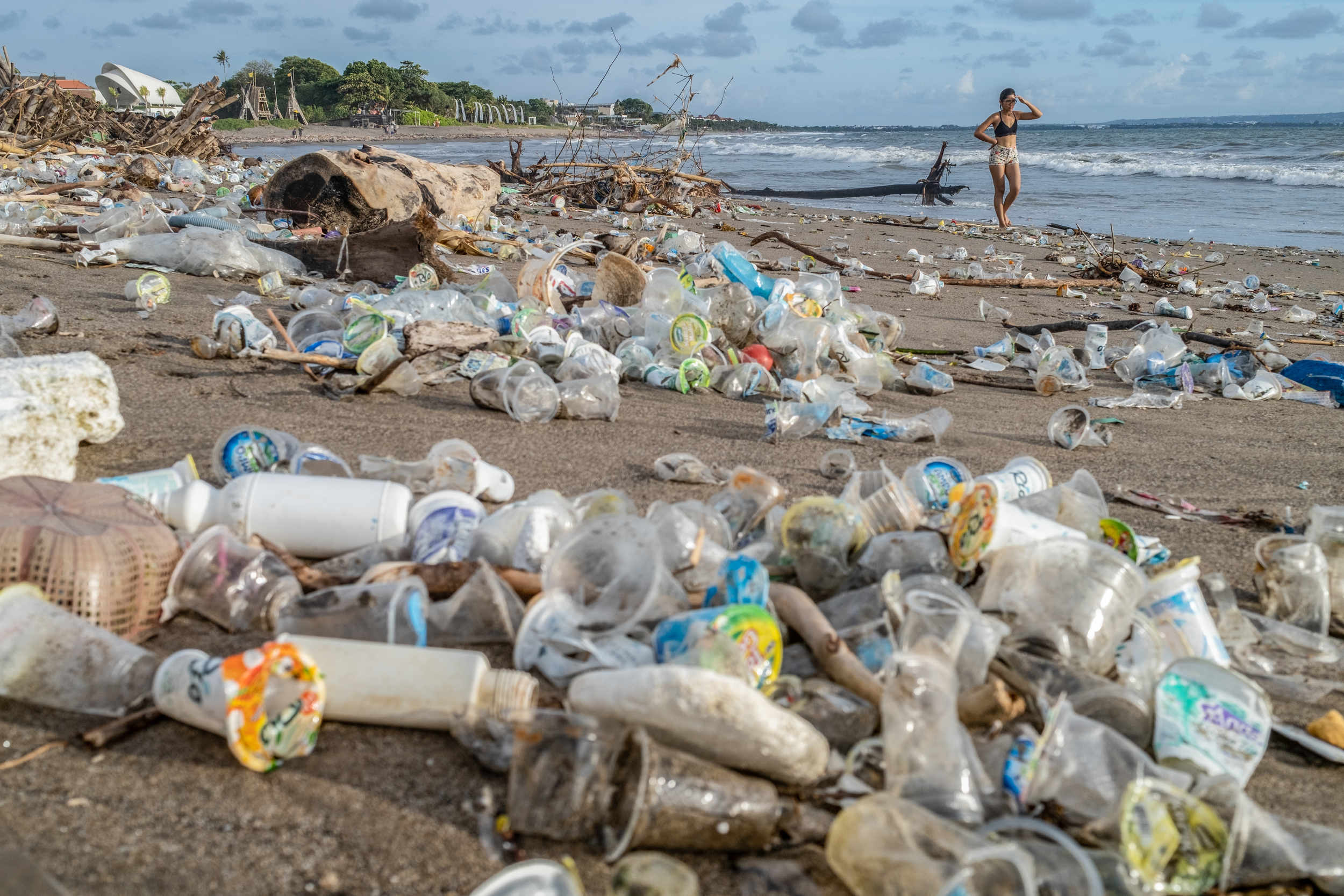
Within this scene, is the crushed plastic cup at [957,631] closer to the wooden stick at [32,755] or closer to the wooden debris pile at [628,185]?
the wooden stick at [32,755]

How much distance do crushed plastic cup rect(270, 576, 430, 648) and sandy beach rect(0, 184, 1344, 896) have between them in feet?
0.30

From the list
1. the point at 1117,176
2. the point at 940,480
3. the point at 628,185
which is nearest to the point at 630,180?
the point at 628,185

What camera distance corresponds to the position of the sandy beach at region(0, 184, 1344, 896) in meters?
1.08

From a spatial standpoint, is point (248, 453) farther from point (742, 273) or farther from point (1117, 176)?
point (1117, 176)

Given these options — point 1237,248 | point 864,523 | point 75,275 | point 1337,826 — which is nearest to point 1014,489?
point 864,523

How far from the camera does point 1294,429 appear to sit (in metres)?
3.48

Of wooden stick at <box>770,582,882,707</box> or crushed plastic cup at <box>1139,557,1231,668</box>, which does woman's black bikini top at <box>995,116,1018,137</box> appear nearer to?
crushed plastic cup at <box>1139,557,1231,668</box>

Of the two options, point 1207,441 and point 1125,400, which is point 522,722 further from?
point 1125,400

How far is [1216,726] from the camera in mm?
1316

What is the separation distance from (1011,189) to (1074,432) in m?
8.95

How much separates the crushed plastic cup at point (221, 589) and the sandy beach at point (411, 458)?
34 mm

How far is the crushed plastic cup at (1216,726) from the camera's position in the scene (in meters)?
1.31

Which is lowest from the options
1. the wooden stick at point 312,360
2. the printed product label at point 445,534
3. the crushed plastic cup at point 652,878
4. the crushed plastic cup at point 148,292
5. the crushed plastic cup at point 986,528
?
the crushed plastic cup at point 652,878

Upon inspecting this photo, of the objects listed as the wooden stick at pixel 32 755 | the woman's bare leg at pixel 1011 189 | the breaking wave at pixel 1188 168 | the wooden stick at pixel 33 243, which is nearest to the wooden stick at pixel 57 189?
the wooden stick at pixel 33 243
